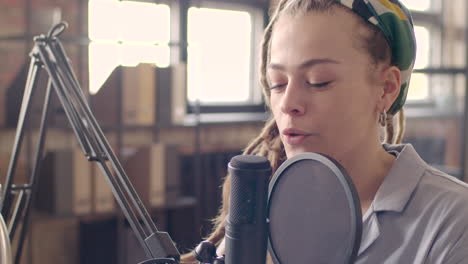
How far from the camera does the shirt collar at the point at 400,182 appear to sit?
87cm

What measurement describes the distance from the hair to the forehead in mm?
16

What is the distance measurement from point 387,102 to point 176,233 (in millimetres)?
2663

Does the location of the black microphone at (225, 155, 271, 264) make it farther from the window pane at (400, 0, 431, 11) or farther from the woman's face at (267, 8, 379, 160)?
the window pane at (400, 0, 431, 11)

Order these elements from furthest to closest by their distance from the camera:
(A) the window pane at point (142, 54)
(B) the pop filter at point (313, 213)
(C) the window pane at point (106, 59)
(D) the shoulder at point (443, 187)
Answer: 1. (A) the window pane at point (142, 54)
2. (C) the window pane at point (106, 59)
3. (D) the shoulder at point (443, 187)
4. (B) the pop filter at point (313, 213)

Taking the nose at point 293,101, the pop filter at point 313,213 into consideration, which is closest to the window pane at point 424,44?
the nose at point 293,101

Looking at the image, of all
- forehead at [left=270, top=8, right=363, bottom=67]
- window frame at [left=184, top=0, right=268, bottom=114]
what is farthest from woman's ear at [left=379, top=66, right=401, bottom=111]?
window frame at [left=184, top=0, right=268, bottom=114]

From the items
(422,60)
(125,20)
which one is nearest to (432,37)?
(422,60)

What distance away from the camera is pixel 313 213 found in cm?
51

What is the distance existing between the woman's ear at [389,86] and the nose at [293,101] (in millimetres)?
213

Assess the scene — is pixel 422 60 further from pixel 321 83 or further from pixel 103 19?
pixel 321 83

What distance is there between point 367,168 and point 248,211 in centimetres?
47

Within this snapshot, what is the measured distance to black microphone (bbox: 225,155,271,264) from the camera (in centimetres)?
51

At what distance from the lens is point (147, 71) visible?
311cm

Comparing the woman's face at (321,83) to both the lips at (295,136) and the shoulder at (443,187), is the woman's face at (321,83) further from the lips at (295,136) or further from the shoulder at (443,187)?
the shoulder at (443,187)
